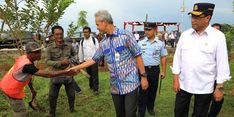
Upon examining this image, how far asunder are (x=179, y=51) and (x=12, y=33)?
13.7 feet

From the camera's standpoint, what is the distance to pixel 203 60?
17.2 ft

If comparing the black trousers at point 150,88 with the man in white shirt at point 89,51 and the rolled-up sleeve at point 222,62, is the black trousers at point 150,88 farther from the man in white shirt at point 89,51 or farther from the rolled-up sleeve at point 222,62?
the man in white shirt at point 89,51

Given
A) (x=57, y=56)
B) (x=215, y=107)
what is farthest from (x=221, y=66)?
(x=57, y=56)

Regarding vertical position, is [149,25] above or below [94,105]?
above

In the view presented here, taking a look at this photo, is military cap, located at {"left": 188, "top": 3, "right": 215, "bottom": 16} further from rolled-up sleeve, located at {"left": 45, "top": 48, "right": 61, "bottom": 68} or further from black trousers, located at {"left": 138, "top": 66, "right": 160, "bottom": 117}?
rolled-up sleeve, located at {"left": 45, "top": 48, "right": 61, "bottom": 68}

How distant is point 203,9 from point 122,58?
130 centimetres

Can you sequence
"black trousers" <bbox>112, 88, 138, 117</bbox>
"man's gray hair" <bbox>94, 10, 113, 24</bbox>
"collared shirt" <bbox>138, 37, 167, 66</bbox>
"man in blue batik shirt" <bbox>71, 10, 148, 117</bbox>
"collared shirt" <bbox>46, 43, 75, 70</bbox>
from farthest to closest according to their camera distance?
"collared shirt" <bbox>46, 43, 75, 70</bbox>
"collared shirt" <bbox>138, 37, 167, 66</bbox>
"black trousers" <bbox>112, 88, 138, 117</bbox>
"man in blue batik shirt" <bbox>71, 10, 148, 117</bbox>
"man's gray hair" <bbox>94, 10, 113, 24</bbox>

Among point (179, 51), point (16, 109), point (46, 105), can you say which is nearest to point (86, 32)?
point (46, 105)

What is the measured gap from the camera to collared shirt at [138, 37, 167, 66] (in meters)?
7.95

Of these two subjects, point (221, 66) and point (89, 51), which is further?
point (89, 51)

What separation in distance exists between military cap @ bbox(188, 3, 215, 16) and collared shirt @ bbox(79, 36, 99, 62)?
6073 millimetres

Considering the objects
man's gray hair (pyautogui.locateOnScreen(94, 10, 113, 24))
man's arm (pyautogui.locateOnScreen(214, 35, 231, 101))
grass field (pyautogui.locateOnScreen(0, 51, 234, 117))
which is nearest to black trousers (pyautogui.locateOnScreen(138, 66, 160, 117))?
grass field (pyautogui.locateOnScreen(0, 51, 234, 117))

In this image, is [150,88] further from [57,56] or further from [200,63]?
[200,63]

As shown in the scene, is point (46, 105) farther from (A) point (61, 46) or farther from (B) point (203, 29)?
(B) point (203, 29)
